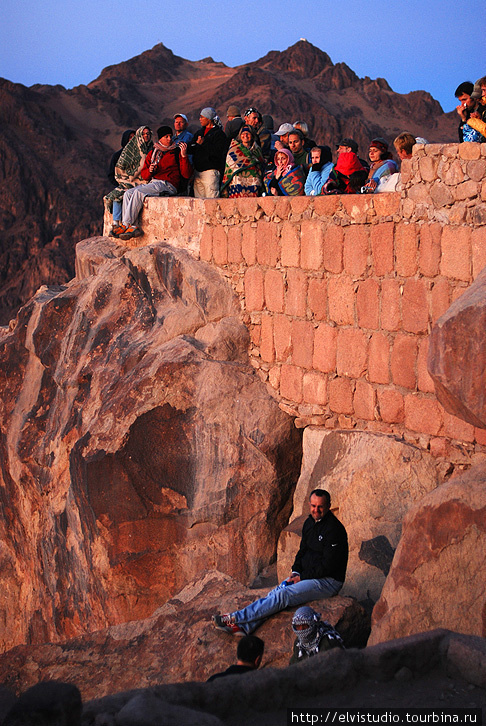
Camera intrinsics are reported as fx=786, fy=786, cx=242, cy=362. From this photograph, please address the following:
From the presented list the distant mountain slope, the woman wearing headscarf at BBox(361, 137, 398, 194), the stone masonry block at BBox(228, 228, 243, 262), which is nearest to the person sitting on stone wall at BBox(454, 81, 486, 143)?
the woman wearing headscarf at BBox(361, 137, 398, 194)

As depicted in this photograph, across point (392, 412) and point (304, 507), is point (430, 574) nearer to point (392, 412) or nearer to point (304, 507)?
point (392, 412)

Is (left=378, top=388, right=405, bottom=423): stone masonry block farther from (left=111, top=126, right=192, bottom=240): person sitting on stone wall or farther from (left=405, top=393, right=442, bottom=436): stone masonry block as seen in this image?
(left=111, top=126, right=192, bottom=240): person sitting on stone wall

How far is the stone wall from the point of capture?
20.3 feet

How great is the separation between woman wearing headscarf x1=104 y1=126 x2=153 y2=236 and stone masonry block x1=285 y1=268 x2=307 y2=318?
327cm

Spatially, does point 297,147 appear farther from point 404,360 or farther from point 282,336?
point 404,360

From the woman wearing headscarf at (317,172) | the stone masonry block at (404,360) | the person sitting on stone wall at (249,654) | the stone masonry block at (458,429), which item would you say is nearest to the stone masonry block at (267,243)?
the woman wearing headscarf at (317,172)

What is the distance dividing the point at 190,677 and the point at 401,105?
99.9 feet

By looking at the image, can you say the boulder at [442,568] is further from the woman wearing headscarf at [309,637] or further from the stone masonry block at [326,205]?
the stone masonry block at [326,205]

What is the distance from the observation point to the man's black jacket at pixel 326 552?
5582 mm

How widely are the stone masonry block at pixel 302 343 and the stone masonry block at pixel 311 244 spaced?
1.86ft

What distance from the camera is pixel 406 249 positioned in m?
6.54

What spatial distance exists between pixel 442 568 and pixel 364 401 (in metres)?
2.45

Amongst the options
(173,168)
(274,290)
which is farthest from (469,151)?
(173,168)

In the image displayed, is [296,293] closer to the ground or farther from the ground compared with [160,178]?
closer to the ground
